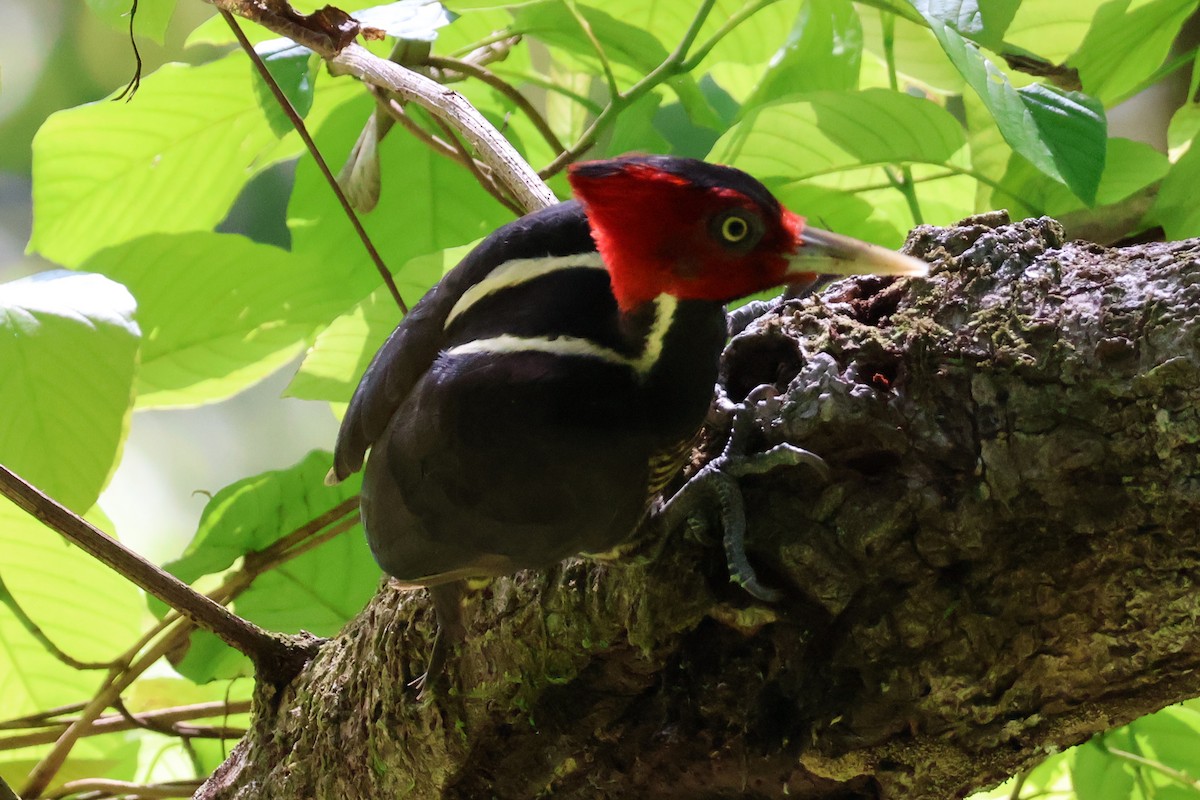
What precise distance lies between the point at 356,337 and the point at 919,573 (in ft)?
2.36

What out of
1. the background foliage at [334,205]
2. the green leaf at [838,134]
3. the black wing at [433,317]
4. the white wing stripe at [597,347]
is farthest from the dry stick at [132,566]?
the green leaf at [838,134]

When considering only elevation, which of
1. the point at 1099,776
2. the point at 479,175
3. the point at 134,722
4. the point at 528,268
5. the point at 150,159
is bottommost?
the point at 1099,776

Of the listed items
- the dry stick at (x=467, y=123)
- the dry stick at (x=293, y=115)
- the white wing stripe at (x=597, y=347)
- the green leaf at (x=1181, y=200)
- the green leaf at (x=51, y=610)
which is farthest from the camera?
the green leaf at (x=51, y=610)

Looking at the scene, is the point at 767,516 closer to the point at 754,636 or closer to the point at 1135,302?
the point at 754,636

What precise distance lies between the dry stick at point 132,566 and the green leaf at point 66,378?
67mm

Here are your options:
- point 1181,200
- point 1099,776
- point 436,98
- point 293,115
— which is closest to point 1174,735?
point 1099,776

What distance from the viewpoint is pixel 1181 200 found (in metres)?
0.81

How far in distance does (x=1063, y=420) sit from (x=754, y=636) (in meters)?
0.26

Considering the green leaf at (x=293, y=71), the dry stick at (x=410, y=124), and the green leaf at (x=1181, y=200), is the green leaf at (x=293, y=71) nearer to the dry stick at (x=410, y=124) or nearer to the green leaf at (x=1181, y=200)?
the dry stick at (x=410, y=124)

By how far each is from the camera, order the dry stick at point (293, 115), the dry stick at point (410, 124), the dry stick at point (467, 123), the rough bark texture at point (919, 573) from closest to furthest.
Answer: the rough bark texture at point (919, 573) → the dry stick at point (467, 123) → the dry stick at point (293, 115) → the dry stick at point (410, 124)

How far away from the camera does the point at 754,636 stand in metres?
0.69

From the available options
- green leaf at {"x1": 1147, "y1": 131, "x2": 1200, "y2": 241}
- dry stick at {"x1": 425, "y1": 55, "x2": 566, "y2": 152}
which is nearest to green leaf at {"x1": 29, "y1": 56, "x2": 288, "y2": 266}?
dry stick at {"x1": 425, "y1": 55, "x2": 566, "y2": 152}

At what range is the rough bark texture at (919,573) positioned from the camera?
1.82ft

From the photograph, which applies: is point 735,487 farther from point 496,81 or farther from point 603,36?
point 496,81
